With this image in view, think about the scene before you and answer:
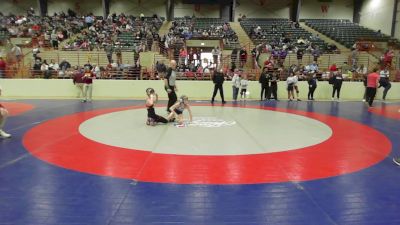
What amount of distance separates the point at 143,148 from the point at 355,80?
15200mm

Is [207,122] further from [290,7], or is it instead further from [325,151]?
[290,7]

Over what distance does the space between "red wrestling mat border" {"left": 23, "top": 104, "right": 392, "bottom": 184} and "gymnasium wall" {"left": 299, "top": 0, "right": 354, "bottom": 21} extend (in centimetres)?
2824

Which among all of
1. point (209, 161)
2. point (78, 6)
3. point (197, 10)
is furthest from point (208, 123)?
point (78, 6)

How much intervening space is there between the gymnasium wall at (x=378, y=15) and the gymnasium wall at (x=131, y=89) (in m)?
14.1

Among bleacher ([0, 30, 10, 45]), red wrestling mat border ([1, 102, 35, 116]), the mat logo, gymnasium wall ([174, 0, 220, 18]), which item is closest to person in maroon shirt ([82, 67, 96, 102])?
red wrestling mat border ([1, 102, 35, 116])

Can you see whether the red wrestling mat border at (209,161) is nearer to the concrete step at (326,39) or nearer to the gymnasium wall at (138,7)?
the concrete step at (326,39)

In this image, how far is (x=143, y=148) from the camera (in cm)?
673

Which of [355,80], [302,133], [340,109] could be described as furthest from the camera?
[355,80]

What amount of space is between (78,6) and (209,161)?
1227 inches

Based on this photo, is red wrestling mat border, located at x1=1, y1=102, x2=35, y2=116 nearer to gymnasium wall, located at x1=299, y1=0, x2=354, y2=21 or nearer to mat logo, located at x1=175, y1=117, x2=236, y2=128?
mat logo, located at x1=175, y1=117, x2=236, y2=128

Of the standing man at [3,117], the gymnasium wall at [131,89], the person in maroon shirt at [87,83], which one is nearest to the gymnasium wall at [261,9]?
the gymnasium wall at [131,89]

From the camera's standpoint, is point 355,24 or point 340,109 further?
point 355,24

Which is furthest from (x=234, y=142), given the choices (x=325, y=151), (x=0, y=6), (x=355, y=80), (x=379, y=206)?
(x=0, y=6)

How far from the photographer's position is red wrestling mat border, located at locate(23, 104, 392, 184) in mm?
5250
